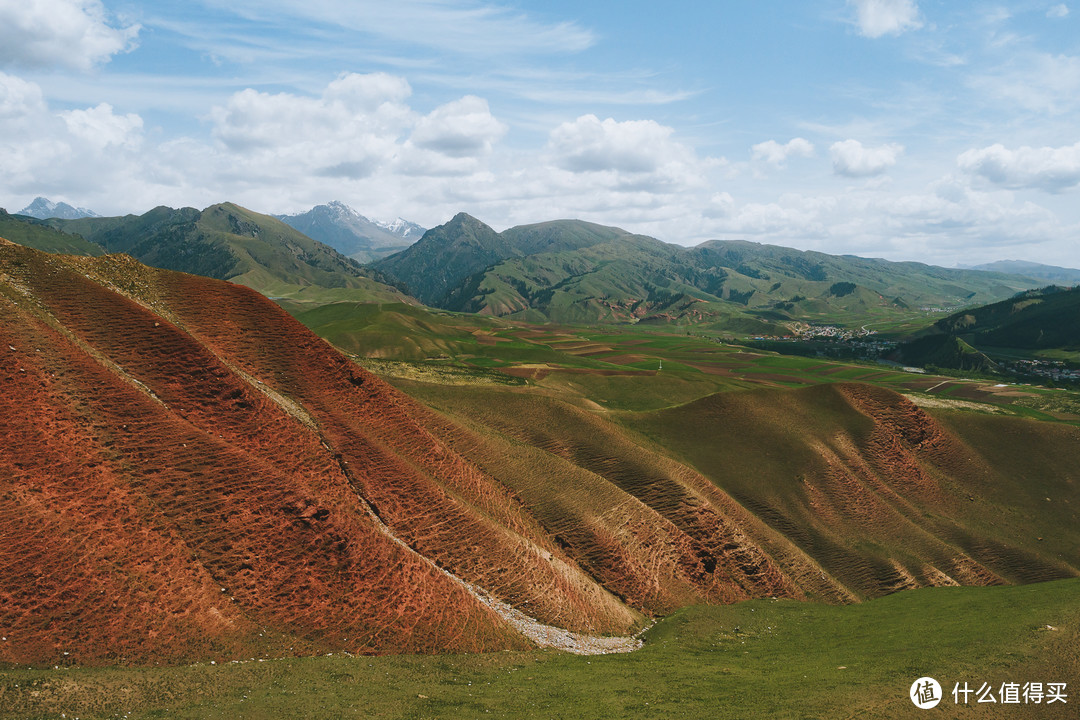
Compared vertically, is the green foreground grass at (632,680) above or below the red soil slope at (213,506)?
below

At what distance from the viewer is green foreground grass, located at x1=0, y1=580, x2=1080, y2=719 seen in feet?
79.2

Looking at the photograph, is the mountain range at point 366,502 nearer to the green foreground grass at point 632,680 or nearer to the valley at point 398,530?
the valley at point 398,530

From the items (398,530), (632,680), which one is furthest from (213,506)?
(632,680)

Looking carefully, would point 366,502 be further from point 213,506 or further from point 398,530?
point 213,506

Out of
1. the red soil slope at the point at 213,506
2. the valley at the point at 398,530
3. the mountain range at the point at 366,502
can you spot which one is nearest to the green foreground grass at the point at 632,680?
the valley at the point at 398,530

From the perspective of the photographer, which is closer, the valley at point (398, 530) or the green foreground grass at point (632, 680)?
the green foreground grass at point (632, 680)

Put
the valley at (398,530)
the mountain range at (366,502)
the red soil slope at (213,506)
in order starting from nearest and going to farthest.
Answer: the valley at (398,530), the red soil slope at (213,506), the mountain range at (366,502)

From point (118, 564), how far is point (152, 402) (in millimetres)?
13614

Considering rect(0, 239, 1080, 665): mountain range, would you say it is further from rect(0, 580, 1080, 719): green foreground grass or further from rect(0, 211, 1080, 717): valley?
rect(0, 580, 1080, 719): green foreground grass

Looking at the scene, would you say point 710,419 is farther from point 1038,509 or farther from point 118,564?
point 118,564

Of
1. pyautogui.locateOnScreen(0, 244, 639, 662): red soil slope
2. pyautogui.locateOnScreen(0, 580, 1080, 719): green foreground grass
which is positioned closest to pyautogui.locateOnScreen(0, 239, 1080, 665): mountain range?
pyautogui.locateOnScreen(0, 244, 639, 662): red soil slope

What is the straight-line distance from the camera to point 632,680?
34.1 meters

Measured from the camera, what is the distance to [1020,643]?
113 ft

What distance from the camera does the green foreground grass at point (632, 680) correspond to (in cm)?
2412
